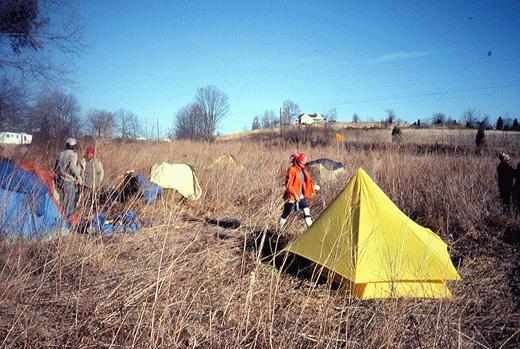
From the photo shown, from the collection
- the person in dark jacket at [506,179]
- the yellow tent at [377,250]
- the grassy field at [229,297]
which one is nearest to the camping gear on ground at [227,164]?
the grassy field at [229,297]

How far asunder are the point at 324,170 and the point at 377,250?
7.35m

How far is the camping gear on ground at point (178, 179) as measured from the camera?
7574mm

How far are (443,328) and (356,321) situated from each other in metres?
0.66

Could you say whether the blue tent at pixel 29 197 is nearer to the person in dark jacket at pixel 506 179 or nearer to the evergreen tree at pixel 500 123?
the person in dark jacket at pixel 506 179

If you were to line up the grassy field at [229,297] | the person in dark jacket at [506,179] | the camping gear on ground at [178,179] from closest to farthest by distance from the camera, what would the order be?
1. the grassy field at [229,297]
2. the person in dark jacket at [506,179]
3. the camping gear on ground at [178,179]

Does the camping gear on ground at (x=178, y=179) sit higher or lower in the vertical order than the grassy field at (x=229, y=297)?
higher

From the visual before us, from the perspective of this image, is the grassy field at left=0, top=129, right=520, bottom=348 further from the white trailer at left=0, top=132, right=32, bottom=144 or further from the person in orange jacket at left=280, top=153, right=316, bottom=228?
the white trailer at left=0, top=132, right=32, bottom=144

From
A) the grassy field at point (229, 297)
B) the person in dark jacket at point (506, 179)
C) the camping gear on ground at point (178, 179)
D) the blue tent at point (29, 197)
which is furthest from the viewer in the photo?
the camping gear on ground at point (178, 179)

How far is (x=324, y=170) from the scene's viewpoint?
10.4 metres

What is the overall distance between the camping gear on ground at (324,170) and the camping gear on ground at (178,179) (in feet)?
12.6

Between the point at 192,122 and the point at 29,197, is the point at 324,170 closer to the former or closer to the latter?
the point at 29,197

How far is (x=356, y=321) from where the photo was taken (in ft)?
8.77

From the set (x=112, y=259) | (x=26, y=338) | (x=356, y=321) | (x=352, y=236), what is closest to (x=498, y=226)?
(x=352, y=236)

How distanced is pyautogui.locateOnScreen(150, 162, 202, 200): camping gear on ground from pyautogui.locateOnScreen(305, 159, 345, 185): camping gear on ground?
151 inches
